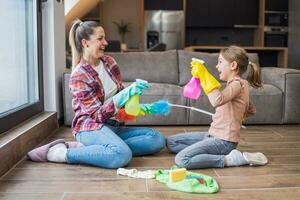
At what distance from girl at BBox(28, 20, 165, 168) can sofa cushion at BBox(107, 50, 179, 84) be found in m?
1.31

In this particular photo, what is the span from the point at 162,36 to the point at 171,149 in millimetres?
4597

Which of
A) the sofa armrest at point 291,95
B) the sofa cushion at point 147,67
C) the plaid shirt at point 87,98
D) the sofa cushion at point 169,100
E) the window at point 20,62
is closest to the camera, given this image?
the plaid shirt at point 87,98

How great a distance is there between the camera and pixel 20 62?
2.72m

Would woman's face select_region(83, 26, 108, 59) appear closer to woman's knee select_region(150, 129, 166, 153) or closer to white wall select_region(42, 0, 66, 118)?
woman's knee select_region(150, 129, 166, 153)

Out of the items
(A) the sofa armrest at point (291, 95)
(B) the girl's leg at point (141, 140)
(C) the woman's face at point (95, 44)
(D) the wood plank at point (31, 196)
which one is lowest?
(D) the wood plank at point (31, 196)

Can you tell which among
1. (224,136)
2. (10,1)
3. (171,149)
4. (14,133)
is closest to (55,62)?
(10,1)

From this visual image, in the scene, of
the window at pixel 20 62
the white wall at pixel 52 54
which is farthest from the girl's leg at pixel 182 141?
the white wall at pixel 52 54

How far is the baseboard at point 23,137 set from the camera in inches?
76.1

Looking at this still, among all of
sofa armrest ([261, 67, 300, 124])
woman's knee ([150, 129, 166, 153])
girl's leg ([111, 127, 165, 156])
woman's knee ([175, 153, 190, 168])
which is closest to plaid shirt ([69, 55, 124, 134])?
girl's leg ([111, 127, 165, 156])

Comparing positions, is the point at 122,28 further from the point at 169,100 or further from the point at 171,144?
the point at 171,144

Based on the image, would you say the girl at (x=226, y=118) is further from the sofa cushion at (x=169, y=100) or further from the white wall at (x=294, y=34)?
the white wall at (x=294, y=34)

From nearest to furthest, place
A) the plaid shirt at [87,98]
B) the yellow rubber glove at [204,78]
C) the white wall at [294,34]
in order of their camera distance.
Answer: the yellow rubber glove at [204,78] → the plaid shirt at [87,98] → the white wall at [294,34]

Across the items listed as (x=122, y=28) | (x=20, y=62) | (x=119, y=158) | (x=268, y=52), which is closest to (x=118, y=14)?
(x=122, y=28)

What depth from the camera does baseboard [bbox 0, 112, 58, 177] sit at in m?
1.93
